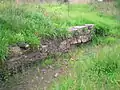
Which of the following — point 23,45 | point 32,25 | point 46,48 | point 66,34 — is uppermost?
point 32,25

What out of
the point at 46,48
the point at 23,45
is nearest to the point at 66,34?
the point at 46,48

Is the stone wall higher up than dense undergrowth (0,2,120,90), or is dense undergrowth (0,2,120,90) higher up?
dense undergrowth (0,2,120,90)

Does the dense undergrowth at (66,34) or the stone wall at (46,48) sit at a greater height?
the dense undergrowth at (66,34)

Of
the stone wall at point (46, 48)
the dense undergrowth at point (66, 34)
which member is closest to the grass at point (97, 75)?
the dense undergrowth at point (66, 34)

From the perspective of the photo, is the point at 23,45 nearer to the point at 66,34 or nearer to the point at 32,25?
the point at 32,25

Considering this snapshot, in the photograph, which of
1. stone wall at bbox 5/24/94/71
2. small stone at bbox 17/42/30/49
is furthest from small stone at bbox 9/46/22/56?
small stone at bbox 17/42/30/49

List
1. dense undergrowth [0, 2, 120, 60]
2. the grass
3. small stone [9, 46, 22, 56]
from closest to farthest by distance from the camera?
the grass, small stone [9, 46, 22, 56], dense undergrowth [0, 2, 120, 60]

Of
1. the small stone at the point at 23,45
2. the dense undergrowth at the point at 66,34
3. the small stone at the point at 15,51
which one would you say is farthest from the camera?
the small stone at the point at 23,45

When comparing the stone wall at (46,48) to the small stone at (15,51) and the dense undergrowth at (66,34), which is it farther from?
the dense undergrowth at (66,34)

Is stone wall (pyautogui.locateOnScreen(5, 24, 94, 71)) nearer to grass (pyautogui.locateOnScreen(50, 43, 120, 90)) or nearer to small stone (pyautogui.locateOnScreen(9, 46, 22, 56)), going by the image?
small stone (pyautogui.locateOnScreen(9, 46, 22, 56))

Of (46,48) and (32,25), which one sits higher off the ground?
(32,25)

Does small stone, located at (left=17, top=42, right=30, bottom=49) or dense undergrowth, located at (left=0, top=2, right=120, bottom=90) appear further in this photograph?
small stone, located at (left=17, top=42, right=30, bottom=49)

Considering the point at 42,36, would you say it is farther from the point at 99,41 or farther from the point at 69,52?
the point at 99,41

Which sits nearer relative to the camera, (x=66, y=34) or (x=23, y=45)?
(x=23, y=45)
